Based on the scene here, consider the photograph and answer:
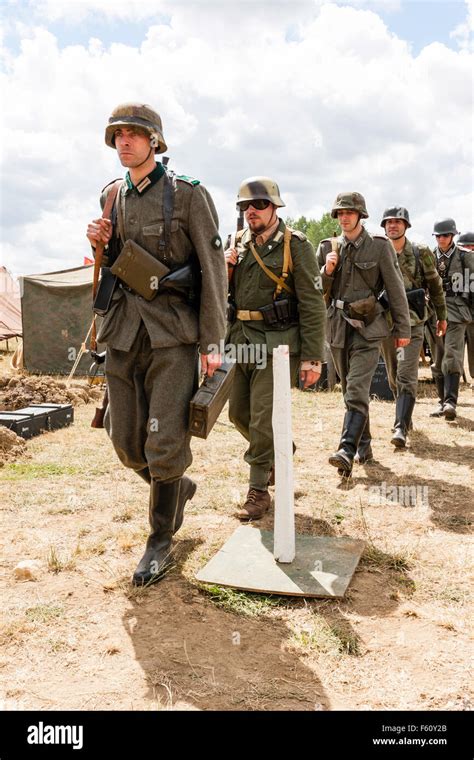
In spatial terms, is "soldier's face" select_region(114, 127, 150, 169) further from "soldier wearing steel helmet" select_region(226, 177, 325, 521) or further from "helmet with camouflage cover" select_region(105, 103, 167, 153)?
"soldier wearing steel helmet" select_region(226, 177, 325, 521)

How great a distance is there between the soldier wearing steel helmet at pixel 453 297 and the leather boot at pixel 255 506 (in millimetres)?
4801

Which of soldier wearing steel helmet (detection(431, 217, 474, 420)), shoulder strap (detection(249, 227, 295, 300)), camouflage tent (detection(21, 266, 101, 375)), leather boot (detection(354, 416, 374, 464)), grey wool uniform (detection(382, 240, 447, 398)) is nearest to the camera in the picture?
shoulder strap (detection(249, 227, 295, 300))

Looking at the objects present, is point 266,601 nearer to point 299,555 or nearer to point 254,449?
point 299,555

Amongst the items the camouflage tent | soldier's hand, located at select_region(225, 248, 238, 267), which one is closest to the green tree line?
the camouflage tent

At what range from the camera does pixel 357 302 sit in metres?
6.10

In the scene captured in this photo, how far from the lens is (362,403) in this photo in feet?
20.2

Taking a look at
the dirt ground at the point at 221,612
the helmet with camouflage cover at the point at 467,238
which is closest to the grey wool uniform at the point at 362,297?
the dirt ground at the point at 221,612

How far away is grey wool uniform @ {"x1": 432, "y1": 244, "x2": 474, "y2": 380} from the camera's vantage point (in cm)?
907

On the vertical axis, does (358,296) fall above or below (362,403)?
above

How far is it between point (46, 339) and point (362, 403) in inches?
377

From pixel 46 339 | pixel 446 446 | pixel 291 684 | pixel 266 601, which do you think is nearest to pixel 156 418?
pixel 266 601

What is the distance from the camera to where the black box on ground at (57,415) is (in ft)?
27.9

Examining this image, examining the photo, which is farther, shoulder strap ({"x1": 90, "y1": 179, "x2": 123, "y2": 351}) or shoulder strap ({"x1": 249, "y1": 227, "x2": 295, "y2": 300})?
shoulder strap ({"x1": 249, "y1": 227, "x2": 295, "y2": 300})

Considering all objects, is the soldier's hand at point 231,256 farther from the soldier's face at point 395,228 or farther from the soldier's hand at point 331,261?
the soldier's face at point 395,228
